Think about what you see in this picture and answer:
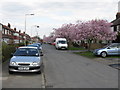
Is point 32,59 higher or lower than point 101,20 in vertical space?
lower

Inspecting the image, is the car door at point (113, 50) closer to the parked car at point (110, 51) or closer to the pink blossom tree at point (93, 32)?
the parked car at point (110, 51)

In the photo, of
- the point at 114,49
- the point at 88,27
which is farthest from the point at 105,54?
the point at 88,27

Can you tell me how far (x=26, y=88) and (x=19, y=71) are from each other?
2504mm

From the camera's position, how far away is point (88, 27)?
2773 cm

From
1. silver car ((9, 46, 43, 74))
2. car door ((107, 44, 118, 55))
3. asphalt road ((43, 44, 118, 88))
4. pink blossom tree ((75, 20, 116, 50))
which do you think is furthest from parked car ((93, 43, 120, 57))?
silver car ((9, 46, 43, 74))

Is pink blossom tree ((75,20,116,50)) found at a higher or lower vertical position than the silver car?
higher

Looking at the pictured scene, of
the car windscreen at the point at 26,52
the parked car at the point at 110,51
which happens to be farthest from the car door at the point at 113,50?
the car windscreen at the point at 26,52

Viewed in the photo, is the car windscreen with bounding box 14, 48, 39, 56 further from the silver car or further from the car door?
the car door

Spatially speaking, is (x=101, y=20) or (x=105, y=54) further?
(x=101, y=20)

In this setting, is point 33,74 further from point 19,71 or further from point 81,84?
point 81,84

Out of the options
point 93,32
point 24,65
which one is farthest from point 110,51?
point 24,65

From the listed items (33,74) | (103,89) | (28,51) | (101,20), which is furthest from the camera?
(101,20)

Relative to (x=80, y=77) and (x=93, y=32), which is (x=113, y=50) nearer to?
(x=93, y=32)

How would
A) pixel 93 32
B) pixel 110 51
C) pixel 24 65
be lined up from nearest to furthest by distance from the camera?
pixel 24 65 < pixel 110 51 < pixel 93 32
